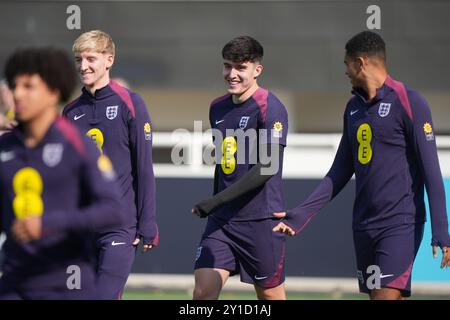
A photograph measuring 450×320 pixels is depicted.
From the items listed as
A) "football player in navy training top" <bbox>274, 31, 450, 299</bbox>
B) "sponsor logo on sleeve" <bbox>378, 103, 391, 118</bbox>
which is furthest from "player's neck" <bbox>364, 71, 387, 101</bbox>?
"sponsor logo on sleeve" <bbox>378, 103, 391, 118</bbox>

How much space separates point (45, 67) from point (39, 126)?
28cm

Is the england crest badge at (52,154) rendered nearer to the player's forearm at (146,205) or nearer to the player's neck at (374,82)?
the player's forearm at (146,205)

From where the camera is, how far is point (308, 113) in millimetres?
20172

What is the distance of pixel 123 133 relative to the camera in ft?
24.7

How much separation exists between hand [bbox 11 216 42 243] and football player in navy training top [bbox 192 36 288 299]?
9.03ft

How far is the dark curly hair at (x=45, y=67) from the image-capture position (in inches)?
207

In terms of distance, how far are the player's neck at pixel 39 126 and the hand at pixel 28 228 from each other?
498mm

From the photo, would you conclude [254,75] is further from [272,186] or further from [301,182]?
[301,182]

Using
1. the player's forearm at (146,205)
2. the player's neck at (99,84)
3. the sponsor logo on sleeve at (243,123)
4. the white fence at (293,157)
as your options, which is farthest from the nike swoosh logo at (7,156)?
the white fence at (293,157)

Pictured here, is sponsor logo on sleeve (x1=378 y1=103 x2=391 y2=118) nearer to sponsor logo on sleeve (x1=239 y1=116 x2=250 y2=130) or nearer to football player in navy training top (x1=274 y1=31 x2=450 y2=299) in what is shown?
football player in navy training top (x1=274 y1=31 x2=450 y2=299)

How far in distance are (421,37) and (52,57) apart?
12.6m
